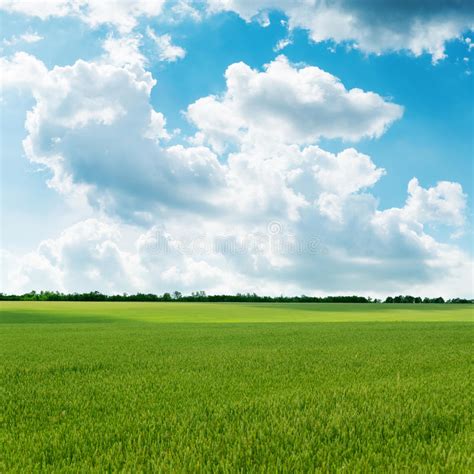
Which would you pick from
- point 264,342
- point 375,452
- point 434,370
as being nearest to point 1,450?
point 375,452

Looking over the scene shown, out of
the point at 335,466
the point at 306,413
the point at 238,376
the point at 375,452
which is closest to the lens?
the point at 335,466

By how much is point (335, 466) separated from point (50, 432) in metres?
3.68

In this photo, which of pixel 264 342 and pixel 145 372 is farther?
pixel 264 342

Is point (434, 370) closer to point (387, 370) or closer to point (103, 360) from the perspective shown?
point (387, 370)

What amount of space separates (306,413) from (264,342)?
11102 mm

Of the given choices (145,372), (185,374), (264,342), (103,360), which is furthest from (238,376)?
(264,342)

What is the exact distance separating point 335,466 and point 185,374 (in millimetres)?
5672

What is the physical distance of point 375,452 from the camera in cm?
516

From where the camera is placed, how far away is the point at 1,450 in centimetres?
536

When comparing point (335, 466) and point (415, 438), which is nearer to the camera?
point (335, 466)

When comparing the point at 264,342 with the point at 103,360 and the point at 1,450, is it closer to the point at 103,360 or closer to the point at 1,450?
the point at 103,360

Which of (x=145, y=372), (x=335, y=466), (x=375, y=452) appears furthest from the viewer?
(x=145, y=372)

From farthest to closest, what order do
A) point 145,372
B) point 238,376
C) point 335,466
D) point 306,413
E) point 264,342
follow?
point 264,342 < point 145,372 < point 238,376 < point 306,413 < point 335,466

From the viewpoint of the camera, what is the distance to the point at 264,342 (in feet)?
57.4
